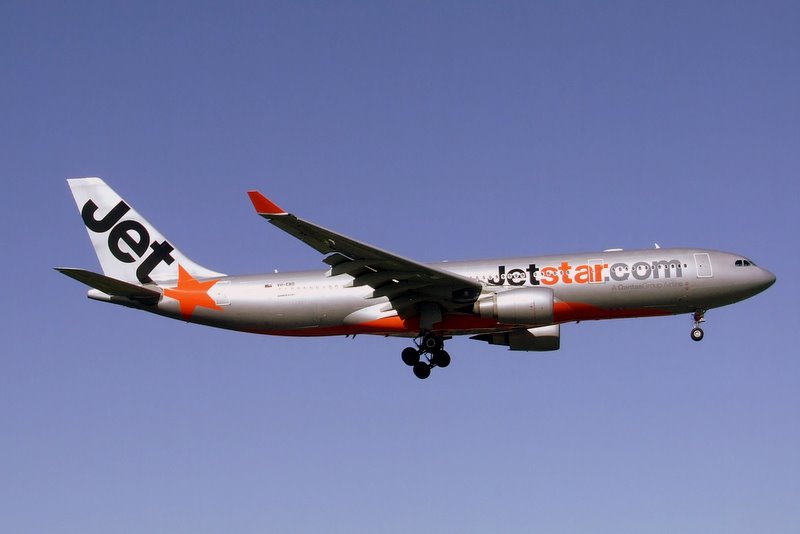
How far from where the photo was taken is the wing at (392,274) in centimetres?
3077

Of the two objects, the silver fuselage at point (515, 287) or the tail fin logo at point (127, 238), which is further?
the tail fin logo at point (127, 238)

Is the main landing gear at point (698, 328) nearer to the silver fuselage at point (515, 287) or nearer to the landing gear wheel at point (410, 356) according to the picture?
the silver fuselage at point (515, 287)

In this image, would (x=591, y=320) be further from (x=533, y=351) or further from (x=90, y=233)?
(x=90, y=233)

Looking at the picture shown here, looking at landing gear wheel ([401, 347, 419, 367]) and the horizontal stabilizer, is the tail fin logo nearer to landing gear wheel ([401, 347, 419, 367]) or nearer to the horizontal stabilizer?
the horizontal stabilizer

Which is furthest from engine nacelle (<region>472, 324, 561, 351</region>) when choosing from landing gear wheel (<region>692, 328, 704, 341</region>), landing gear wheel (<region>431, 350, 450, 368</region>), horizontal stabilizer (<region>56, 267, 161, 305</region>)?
horizontal stabilizer (<region>56, 267, 161, 305</region>)

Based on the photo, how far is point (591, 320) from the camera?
115 feet

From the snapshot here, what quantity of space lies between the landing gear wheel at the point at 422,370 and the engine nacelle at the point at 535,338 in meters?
3.00

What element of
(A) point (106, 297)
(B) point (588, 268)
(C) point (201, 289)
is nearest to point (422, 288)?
(B) point (588, 268)

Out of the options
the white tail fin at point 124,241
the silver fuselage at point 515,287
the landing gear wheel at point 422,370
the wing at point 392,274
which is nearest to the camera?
the wing at point 392,274

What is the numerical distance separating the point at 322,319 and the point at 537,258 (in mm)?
7459

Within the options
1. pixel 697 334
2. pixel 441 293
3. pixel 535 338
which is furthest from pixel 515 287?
pixel 697 334

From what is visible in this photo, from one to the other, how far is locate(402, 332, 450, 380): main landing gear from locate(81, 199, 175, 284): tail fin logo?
367 inches

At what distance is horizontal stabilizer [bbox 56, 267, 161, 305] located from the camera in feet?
109

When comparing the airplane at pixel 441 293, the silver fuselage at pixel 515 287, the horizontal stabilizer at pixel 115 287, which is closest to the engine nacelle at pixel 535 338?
the airplane at pixel 441 293
